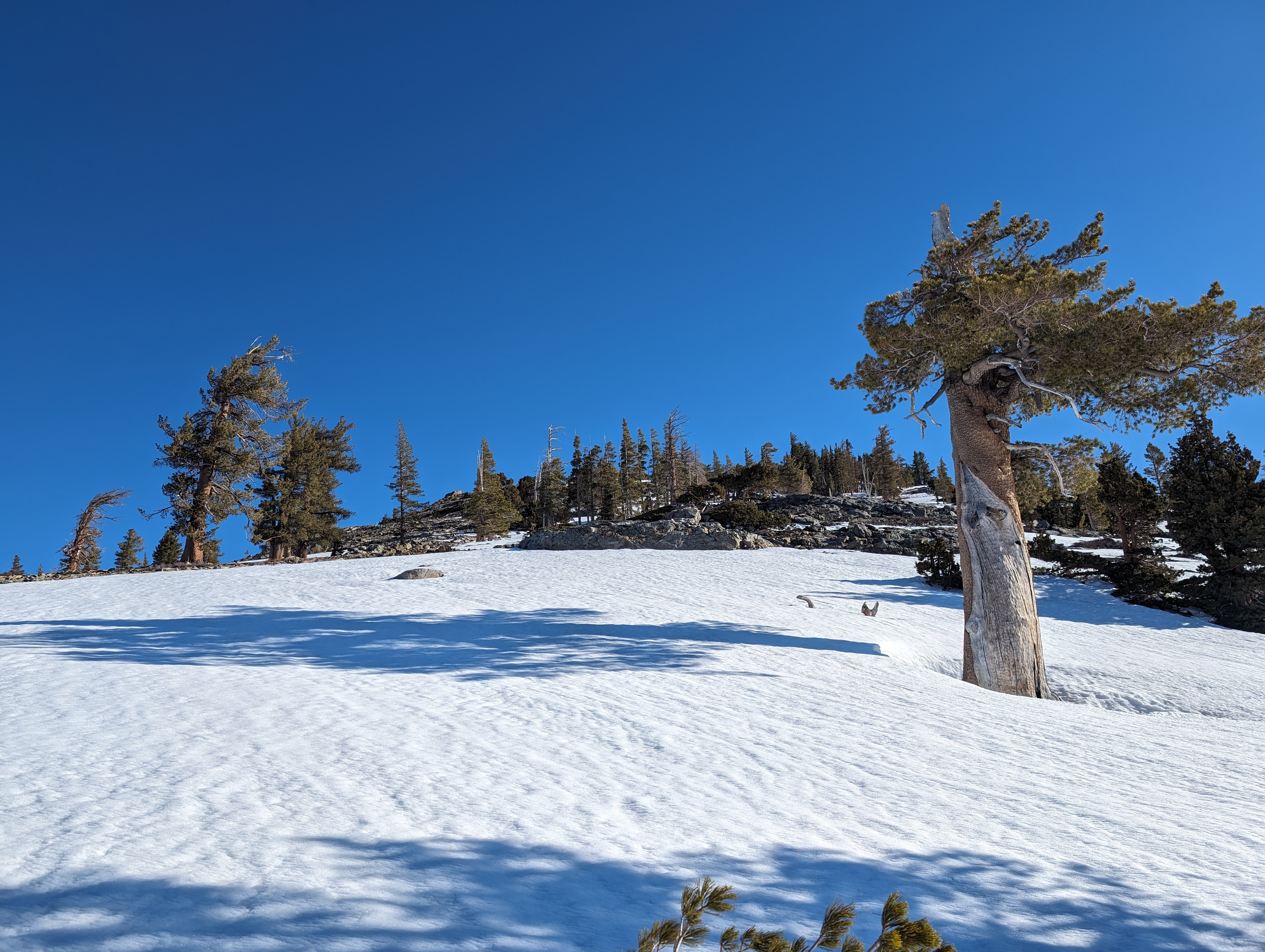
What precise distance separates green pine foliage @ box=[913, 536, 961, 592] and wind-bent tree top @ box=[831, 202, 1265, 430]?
8260mm

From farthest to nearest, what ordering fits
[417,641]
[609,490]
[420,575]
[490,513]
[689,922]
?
[609,490] < [490,513] < [420,575] < [417,641] < [689,922]

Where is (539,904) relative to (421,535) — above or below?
below

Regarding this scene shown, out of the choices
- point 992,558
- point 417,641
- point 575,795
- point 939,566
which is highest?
point 992,558

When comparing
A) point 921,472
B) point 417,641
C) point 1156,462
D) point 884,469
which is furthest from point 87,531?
point 921,472

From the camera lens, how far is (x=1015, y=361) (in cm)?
984

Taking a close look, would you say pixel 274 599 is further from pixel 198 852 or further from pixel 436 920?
pixel 436 920

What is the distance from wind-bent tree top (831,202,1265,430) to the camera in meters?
8.88

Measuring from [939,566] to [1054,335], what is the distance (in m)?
10.8

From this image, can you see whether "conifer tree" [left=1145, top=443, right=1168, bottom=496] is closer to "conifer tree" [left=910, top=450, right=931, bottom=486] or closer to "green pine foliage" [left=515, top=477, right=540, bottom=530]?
"green pine foliage" [left=515, top=477, right=540, bottom=530]

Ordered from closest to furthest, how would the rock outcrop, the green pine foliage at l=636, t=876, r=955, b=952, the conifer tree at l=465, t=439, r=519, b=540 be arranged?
the green pine foliage at l=636, t=876, r=955, b=952, the rock outcrop, the conifer tree at l=465, t=439, r=519, b=540

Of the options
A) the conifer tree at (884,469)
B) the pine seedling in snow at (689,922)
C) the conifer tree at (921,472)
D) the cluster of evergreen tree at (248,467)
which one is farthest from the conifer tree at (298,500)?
the conifer tree at (921,472)

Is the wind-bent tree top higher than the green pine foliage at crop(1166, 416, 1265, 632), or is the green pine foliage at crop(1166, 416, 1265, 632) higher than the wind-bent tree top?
the wind-bent tree top

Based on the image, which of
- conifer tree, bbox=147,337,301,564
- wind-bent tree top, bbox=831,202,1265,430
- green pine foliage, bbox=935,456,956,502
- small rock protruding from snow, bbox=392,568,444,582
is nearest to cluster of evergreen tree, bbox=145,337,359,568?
conifer tree, bbox=147,337,301,564

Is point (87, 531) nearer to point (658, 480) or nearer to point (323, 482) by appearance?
point (323, 482)
